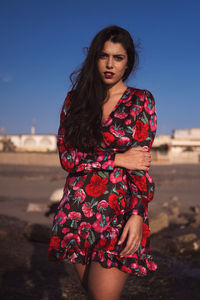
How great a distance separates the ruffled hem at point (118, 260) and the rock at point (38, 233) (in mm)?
3213

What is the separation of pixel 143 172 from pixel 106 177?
19 centimetres

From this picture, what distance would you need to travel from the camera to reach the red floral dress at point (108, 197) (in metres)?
1.72

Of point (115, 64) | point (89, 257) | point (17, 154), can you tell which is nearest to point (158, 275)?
point (89, 257)

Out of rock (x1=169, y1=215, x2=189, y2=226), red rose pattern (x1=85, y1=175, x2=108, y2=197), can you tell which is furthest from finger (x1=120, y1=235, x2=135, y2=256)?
rock (x1=169, y1=215, x2=189, y2=226)

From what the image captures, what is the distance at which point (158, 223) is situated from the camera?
6.25m

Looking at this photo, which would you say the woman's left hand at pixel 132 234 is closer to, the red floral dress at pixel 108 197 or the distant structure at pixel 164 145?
the red floral dress at pixel 108 197

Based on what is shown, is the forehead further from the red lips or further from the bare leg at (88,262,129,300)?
the bare leg at (88,262,129,300)

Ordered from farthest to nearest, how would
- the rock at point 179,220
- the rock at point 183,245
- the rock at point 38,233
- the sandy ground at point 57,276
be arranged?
the rock at point 179,220, the rock at point 38,233, the rock at point 183,245, the sandy ground at point 57,276

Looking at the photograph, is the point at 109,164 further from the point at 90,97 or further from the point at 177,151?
the point at 177,151

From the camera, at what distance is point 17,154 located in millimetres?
28234

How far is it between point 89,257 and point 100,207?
25 centimetres

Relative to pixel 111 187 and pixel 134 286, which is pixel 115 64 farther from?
pixel 134 286

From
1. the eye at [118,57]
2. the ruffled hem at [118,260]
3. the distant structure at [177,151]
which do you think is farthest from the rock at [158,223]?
the distant structure at [177,151]

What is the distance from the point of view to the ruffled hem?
1673 mm
